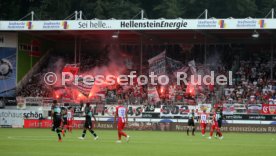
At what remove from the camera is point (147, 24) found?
49969 millimetres

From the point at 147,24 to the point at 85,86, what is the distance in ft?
29.0

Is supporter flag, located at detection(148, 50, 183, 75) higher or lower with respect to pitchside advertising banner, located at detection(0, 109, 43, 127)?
higher

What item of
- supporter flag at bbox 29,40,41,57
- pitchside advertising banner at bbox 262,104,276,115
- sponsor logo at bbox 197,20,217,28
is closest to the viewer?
pitchside advertising banner at bbox 262,104,276,115

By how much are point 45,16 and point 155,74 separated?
18.6 meters

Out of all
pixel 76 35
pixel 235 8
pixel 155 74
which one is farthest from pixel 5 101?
pixel 235 8

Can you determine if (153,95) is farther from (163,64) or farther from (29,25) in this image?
(29,25)

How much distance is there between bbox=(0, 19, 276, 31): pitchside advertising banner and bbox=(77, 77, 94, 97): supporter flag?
5.42m

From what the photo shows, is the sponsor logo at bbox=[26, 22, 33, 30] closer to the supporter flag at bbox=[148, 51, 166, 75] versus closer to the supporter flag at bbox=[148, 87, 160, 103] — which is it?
the supporter flag at bbox=[148, 87, 160, 103]

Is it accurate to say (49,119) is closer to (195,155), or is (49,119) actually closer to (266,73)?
(266,73)

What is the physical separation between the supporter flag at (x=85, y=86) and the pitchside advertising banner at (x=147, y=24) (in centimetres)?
542

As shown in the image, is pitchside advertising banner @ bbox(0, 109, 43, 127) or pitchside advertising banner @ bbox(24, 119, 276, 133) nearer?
pitchside advertising banner @ bbox(24, 119, 276, 133)

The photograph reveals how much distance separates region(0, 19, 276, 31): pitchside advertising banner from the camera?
48594 mm

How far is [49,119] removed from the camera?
50.4 m

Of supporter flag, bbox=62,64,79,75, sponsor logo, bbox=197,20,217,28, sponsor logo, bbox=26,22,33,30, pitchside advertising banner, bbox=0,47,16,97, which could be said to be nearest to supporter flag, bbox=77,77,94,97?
supporter flag, bbox=62,64,79,75
